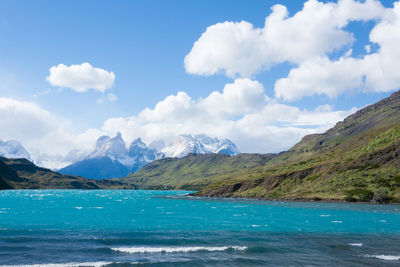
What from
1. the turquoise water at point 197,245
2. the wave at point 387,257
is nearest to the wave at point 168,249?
the turquoise water at point 197,245

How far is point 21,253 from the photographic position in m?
52.3

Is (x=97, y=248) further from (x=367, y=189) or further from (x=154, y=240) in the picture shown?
(x=367, y=189)

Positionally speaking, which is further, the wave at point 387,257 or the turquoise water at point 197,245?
the wave at point 387,257

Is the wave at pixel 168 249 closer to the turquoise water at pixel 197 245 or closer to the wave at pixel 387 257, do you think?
the turquoise water at pixel 197 245

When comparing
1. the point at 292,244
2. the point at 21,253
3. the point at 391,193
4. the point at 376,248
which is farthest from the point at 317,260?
the point at 391,193

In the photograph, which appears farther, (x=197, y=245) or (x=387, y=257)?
(x=197, y=245)

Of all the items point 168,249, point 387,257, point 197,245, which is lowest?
point 197,245

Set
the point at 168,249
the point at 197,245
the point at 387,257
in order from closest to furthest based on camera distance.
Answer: the point at 387,257 → the point at 168,249 → the point at 197,245

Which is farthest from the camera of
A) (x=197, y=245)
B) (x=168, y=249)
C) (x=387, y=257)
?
(x=197, y=245)

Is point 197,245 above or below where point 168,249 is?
below

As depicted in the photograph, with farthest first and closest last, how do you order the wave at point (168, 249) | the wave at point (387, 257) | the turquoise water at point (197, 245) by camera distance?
the wave at point (168, 249), the wave at point (387, 257), the turquoise water at point (197, 245)

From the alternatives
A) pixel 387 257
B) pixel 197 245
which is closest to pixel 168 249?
pixel 197 245

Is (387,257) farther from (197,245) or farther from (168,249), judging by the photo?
(168,249)

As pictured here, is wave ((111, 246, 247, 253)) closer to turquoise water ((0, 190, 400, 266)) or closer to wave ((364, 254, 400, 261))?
turquoise water ((0, 190, 400, 266))
